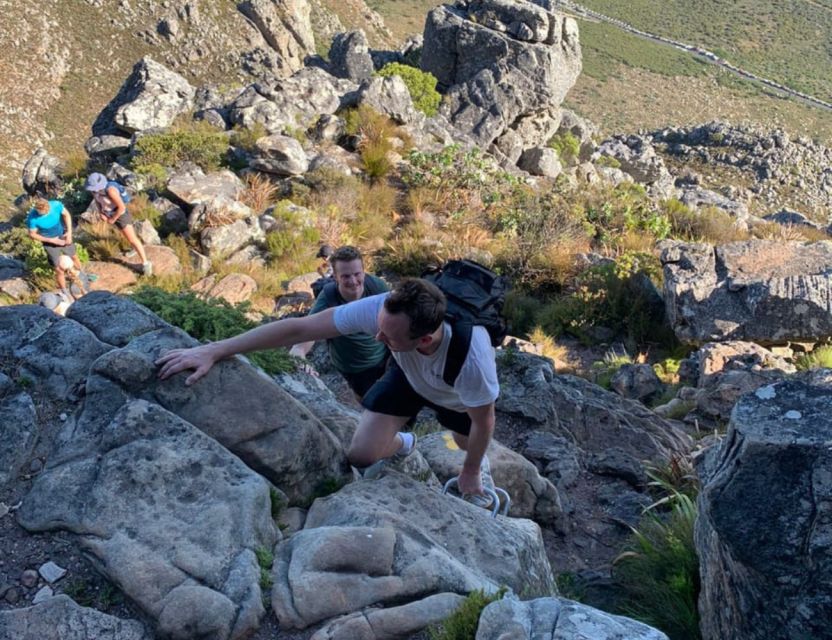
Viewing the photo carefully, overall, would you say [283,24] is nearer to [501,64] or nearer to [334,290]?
[501,64]

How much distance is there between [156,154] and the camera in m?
14.4

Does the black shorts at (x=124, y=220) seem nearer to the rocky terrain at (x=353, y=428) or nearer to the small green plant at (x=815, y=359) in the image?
the rocky terrain at (x=353, y=428)

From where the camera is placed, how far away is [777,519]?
2.81 meters

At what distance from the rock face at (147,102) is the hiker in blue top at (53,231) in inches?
299

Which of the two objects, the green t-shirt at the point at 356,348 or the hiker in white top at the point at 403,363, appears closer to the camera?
the hiker in white top at the point at 403,363

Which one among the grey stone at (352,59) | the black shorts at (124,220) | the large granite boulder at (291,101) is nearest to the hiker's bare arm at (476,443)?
the black shorts at (124,220)

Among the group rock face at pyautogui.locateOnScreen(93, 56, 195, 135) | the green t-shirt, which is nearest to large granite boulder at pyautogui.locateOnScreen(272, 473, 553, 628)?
the green t-shirt

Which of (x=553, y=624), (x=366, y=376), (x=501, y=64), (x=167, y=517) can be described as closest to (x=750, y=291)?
(x=366, y=376)

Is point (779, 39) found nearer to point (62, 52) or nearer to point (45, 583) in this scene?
point (62, 52)

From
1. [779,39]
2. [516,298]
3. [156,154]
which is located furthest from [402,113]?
[779,39]

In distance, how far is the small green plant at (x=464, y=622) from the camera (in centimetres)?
261

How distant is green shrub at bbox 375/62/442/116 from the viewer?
19.9 metres

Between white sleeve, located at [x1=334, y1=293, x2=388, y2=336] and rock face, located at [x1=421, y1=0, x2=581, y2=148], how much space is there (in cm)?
1739

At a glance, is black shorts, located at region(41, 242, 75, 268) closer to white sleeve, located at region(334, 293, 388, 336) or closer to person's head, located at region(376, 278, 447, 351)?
white sleeve, located at region(334, 293, 388, 336)
